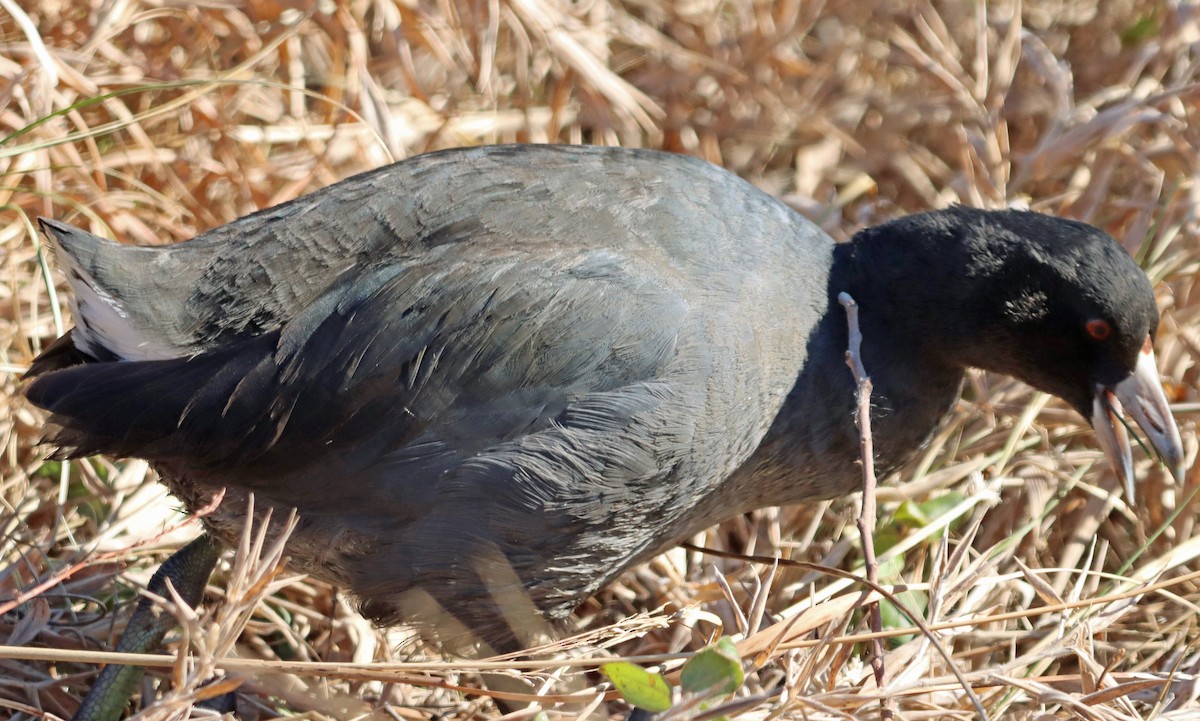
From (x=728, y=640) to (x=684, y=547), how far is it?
0.95 m

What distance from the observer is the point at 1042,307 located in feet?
7.86

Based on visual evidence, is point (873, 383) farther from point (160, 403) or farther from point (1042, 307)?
point (160, 403)

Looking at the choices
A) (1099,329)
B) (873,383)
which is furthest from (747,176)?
(1099,329)

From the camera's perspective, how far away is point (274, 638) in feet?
9.36

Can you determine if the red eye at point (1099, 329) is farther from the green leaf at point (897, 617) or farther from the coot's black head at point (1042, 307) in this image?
the green leaf at point (897, 617)

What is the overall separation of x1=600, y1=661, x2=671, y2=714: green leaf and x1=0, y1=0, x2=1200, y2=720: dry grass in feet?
0.47

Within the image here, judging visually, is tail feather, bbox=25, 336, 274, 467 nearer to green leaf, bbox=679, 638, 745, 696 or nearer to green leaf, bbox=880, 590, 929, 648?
green leaf, bbox=679, 638, 745, 696

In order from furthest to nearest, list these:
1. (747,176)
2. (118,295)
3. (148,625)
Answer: (747,176) < (148,625) < (118,295)

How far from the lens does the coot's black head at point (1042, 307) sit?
2.35m

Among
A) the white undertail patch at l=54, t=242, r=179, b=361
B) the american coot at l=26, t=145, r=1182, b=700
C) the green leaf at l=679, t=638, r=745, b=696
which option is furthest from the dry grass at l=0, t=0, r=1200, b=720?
the white undertail patch at l=54, t=242, r=179, b=361

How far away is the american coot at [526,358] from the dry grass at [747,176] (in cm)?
24

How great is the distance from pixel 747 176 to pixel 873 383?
5.80ft

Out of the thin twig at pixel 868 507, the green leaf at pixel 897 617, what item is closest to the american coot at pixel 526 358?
the thin twig at pixel 868 507

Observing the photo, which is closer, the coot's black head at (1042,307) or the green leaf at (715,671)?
the green leaf at (715,671)
